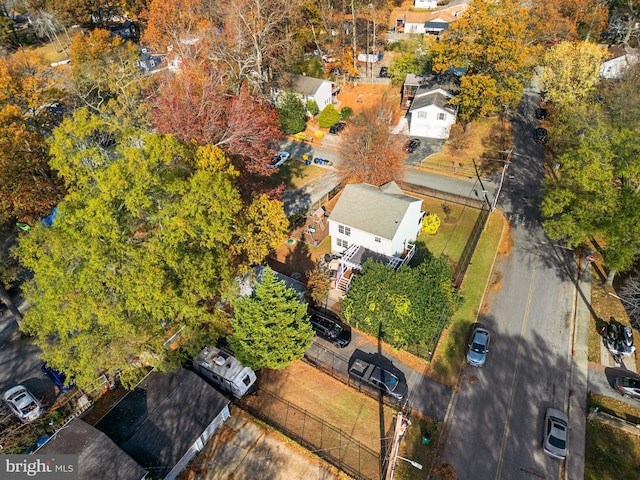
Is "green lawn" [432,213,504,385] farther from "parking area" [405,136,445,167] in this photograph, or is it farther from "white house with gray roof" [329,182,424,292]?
"parking area" [405,136,445,167]

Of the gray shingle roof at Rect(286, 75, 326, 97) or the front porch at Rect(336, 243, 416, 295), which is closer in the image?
the front porch at Rect(336, 243, 416, 295)

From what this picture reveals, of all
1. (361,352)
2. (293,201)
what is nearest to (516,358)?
(361,352)

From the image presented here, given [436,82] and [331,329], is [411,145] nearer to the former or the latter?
[436,82]

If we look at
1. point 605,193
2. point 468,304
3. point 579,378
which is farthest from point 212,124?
point 579,378

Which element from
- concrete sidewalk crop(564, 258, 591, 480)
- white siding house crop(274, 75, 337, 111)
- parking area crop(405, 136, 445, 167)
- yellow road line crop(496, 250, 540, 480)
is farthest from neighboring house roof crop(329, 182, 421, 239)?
white siding house crop(274, 75, 337, 111)

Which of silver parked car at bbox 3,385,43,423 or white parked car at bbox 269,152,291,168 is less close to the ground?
white parked car at bbox 269,152,291,168

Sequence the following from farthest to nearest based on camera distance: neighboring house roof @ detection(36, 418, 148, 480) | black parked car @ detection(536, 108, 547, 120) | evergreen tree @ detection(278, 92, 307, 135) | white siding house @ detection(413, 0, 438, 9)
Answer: white siding house @ detection(413, 0, 438, 9)
black parked car @ detection(536, 108, 547, 120)
evergreen tree @ detection(278, 92, 307, 135)
neighboring house roof @ detection(36, 418, 148, 480)
